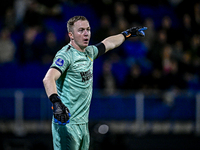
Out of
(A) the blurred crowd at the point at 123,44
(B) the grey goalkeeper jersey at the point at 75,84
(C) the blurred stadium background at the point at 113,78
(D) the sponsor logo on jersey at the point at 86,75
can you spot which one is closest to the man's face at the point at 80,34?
(B) the grey goalkeeper jersey at the point at 75,84

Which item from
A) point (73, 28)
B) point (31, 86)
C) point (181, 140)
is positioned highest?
point (73, 28)

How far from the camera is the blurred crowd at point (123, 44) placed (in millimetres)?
10000

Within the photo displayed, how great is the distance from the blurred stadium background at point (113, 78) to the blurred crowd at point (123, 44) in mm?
29

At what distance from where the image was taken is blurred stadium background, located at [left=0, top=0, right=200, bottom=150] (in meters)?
9.01

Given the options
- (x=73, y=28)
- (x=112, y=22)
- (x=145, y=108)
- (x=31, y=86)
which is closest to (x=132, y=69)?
(x=145, y=108)

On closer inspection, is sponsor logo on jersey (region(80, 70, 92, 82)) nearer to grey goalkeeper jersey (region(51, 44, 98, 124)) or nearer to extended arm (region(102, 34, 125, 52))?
grey goalkeeper jersey (region(51, 44, 98, 124))

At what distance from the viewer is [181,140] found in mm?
8969

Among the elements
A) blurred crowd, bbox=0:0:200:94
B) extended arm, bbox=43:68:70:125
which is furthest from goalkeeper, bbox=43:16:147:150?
blurred crowd, bbox=0:0:200:94

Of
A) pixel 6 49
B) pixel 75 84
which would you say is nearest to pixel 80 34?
pixel 75 84

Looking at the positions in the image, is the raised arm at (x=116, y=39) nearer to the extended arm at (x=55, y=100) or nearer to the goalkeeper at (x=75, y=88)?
the goalkeeper at (x=75, y=88)

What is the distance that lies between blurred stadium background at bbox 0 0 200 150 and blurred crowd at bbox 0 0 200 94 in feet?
0.10

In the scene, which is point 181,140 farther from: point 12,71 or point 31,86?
point 12,71

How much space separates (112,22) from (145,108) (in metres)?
3.34

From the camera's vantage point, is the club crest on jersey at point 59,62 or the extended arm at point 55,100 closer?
the extended arm at point 55,100
